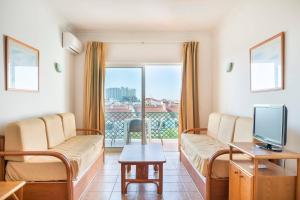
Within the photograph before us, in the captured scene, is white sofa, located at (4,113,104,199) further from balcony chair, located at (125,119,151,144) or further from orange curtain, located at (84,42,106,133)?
balcony chair, located at (125,119,151,144)

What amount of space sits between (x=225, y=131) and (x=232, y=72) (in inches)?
41.3

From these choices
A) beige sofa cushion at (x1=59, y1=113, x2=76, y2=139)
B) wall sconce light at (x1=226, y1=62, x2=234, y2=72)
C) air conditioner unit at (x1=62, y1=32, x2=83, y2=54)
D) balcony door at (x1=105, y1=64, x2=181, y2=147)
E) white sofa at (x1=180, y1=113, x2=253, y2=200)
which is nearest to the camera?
white sofa at (x1=180, y1=113, x2=253, y2=200)

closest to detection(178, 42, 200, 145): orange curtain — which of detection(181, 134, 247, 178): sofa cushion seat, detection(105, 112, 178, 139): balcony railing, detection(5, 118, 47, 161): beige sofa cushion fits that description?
detection(105, 112, 178, 139): balcony railing

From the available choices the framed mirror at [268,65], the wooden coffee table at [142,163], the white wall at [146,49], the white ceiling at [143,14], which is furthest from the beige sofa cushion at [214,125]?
the white ceiling at [143,14]

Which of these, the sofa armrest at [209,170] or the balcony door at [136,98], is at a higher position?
the balcony door at [136,98]

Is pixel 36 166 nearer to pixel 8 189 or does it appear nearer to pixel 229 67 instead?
pixel 8 189

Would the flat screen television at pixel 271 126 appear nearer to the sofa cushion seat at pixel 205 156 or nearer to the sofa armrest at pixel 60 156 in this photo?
the sofa cushion seat at pixel 205 156

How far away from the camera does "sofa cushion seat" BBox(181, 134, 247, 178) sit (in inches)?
99.1

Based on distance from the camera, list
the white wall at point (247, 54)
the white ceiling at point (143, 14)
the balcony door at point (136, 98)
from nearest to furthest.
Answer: the white wall at point (247, 54) < the white ceiling at point (143, 14) < the balcony door at point (136, 98)

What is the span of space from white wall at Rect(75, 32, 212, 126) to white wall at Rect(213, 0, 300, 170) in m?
0.29

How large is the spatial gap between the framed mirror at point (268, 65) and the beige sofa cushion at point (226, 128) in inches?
22.8

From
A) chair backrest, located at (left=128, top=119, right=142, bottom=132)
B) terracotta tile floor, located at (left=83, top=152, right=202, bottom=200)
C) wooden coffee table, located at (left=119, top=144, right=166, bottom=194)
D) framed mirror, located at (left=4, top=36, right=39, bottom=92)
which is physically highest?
framed mirror, located at (left=4, top=36, right=39, bottom=92)

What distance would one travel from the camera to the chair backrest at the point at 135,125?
5098 millimetres

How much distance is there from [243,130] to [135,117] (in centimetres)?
266
